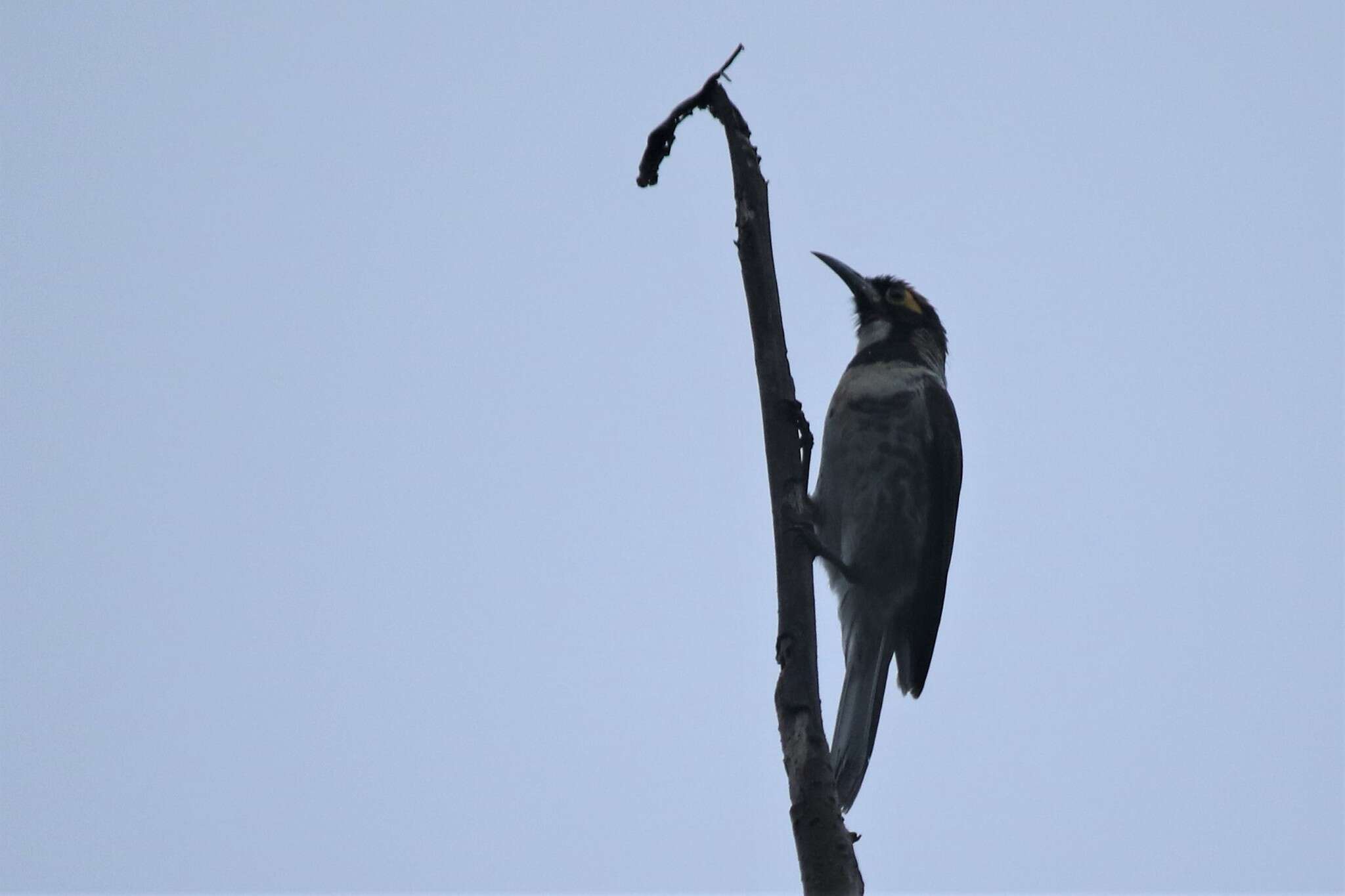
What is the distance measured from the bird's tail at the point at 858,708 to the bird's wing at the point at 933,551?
0.10 metres

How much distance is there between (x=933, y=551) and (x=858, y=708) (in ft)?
3.54

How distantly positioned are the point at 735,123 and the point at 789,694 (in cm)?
153

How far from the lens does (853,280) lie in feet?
20.7

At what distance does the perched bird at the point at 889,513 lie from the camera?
5.54 metres

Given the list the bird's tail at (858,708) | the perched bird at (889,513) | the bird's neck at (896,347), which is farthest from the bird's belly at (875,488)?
the bird's neck at (896,347)

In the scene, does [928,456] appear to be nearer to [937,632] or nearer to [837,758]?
[937,632]

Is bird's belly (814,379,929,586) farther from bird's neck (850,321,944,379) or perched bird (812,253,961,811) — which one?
bird's neck (850,321,944,379)

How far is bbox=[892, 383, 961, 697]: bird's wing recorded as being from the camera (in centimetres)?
562

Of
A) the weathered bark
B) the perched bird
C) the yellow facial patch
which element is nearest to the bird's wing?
the perched bird

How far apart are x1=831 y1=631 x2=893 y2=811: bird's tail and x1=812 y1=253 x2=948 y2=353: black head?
1.68m

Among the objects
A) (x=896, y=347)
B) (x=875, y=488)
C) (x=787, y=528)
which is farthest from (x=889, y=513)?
(x=787, y=528)

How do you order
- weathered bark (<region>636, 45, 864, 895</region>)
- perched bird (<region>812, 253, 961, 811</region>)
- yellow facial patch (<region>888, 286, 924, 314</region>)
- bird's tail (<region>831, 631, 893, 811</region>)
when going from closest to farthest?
weathered bark (<region>636, 45, 864, 895</region>) < bird's tail (<region>831, 631, 893, 811</region>) < perched bird (<region>812, 253, 961, 811</region>) < yellow facial patch (<region>888, 286, 924, 314</region>)

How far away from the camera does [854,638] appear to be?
216 inches

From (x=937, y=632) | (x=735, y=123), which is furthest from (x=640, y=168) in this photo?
(x=937, y=632)
